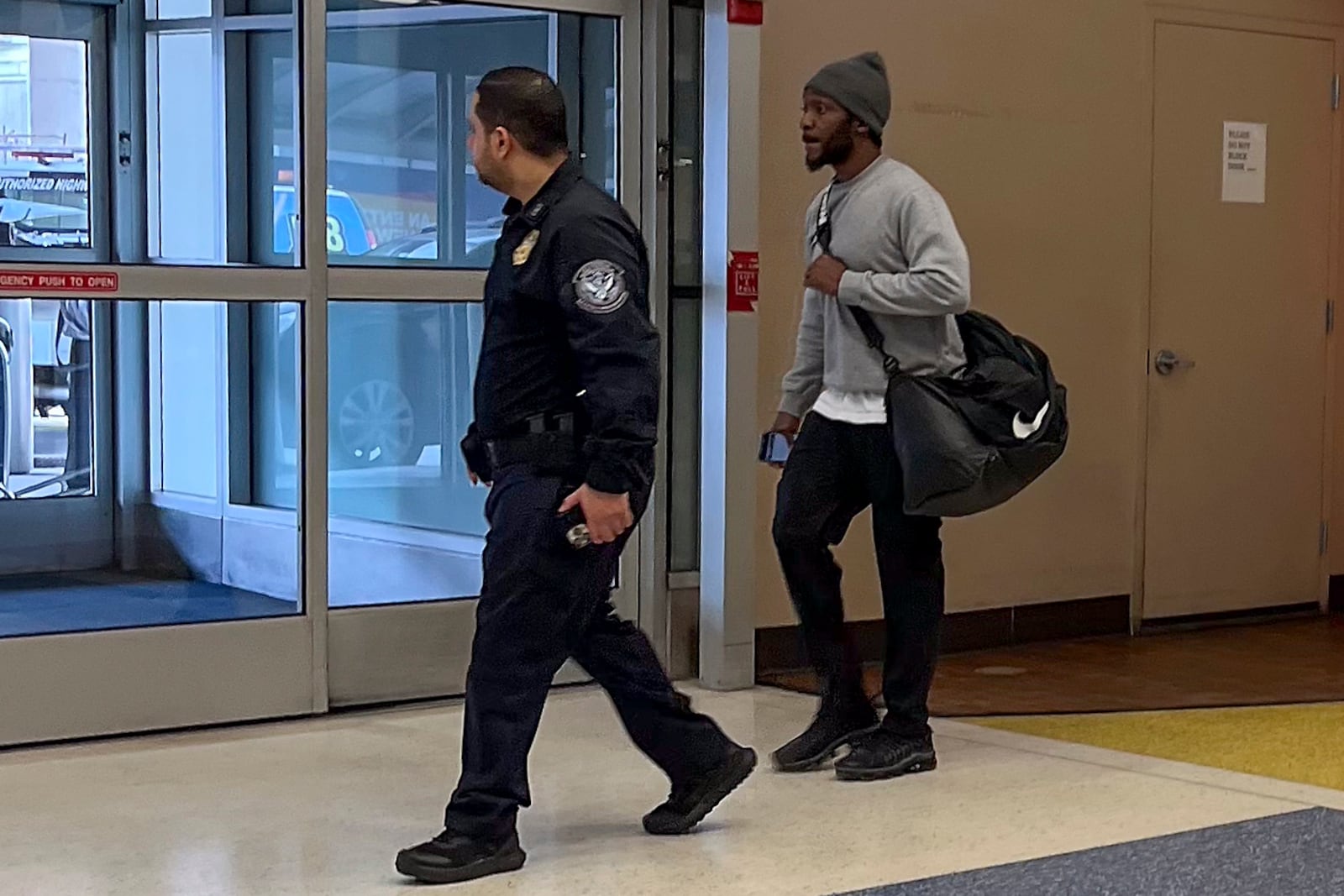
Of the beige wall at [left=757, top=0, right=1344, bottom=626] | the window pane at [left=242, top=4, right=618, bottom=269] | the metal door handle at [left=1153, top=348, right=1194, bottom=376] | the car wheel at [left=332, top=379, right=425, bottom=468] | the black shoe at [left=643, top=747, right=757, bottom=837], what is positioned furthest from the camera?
the metal door handle at [left=1153, top=348, right=1194, bottom=376]

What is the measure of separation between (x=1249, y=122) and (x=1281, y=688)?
2235mm

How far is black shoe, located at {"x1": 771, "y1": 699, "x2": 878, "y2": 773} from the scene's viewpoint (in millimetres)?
4605

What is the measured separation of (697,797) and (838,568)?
781mm

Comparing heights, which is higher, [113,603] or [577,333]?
[577,333]

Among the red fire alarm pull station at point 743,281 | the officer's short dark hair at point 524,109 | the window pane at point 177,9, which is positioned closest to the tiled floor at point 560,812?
the red fire alarm pull station at point 743,281

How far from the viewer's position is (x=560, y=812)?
13.8ft

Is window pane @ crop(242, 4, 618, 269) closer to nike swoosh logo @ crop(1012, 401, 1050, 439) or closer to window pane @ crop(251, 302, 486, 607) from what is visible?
window pane @ crop(251, 302, 486, 607)

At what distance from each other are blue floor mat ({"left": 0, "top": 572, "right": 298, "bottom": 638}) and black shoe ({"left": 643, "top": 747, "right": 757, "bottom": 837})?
4.94 feet

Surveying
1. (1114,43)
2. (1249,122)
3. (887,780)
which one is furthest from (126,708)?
(1249,122)

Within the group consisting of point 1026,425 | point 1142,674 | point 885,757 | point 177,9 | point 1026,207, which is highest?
point 177,9

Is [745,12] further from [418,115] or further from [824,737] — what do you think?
[824,737]

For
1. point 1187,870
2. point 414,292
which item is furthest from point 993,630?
point 1187,870

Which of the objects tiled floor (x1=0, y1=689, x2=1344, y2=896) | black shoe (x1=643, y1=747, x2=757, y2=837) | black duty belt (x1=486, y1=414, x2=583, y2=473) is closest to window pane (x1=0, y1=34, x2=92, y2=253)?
tiled floor (x1=0, y1=689, x2=1344, y2=896)

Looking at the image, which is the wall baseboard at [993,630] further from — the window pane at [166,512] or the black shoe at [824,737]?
the window pane at [166,512]
